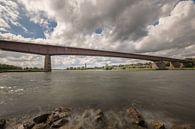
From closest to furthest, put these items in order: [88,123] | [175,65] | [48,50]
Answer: [88,123], [48,50], [175,65]

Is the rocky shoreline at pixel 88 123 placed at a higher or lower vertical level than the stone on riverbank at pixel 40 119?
lower

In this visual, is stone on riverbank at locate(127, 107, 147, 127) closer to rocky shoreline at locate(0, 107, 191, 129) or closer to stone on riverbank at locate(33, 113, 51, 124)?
rocky shoreline at locate(0, 107, 191, 129)

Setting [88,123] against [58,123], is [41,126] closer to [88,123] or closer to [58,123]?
[58,123]

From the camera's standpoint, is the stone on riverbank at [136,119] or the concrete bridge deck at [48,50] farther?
the concrete bridge deck at [48,50]

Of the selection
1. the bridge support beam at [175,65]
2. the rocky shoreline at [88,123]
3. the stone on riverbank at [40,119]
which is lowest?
the rocky shoreline at [88,123]

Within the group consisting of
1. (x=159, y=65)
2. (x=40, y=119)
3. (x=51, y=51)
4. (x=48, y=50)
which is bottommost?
(x=40, y=119)

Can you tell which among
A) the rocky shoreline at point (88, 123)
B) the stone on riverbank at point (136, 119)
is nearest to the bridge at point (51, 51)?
the rocky shoreline at point (88, 123)

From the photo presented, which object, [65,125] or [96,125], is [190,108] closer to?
[96,125]

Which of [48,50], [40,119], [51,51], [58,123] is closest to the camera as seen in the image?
[58,123]

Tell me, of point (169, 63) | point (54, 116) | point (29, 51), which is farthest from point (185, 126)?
point (169, 63)

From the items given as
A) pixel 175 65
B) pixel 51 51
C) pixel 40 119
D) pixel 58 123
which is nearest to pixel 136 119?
pixel 58 123

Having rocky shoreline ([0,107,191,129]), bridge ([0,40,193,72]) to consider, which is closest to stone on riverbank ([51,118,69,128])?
rocky shoreline ([0,107,191,129])

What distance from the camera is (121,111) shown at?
11.7 metres

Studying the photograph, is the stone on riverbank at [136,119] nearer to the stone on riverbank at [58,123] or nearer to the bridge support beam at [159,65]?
the stone on riverbank at [58,123]
